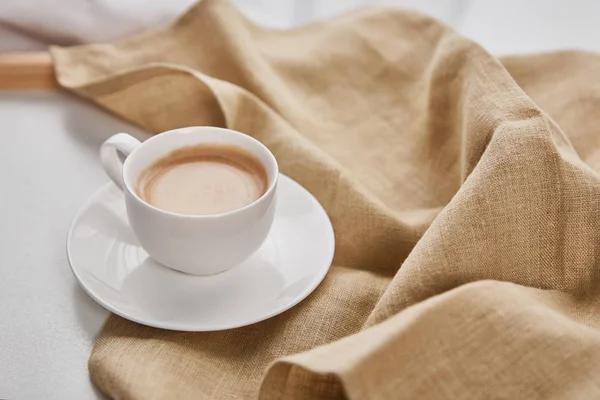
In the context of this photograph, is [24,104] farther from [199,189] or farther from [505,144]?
[505,144]

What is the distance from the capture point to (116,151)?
0.72m

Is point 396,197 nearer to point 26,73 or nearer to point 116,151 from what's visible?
point 116,151

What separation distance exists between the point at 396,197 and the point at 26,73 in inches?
18.7

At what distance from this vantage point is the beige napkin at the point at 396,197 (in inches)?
20.3

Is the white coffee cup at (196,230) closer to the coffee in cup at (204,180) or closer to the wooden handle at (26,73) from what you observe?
the coffee in cup at (204,180)

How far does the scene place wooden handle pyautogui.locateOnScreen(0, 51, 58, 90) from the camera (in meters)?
0.91

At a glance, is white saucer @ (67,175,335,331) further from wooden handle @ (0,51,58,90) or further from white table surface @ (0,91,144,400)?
wooden handle @ (0,51,58,90)

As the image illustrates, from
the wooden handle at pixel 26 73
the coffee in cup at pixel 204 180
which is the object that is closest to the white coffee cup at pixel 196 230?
the coffee in cup at pixel 204 180

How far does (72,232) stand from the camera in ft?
2.21

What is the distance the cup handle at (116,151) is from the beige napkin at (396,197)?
0.47ft

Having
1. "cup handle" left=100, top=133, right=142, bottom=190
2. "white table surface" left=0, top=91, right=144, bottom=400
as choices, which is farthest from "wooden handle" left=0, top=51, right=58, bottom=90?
"cup handle" left=100, top=133, right=142, bottom=190

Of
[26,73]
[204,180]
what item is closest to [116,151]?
[204,180]

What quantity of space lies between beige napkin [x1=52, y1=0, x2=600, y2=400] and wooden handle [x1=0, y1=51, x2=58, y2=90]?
0.07ft

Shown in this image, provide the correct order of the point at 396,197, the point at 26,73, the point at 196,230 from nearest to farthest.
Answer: the point at 196,230 → the point at 396,197 → the point at 26,73
